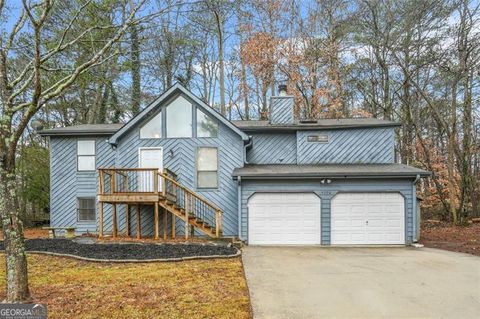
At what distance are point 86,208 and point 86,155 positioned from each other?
214 cm

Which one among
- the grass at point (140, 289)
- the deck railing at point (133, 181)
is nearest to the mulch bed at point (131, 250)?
the grass at point (140, 289)

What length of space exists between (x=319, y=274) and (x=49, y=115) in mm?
19963

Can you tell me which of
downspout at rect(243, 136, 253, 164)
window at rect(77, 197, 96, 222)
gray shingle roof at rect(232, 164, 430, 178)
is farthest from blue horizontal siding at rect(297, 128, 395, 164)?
window at rect(77, 197, 96, 222)

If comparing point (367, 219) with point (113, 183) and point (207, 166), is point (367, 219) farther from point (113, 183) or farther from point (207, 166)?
point (113, 183)

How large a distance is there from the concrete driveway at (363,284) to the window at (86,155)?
26.3ft

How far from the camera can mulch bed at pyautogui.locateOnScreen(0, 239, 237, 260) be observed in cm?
869

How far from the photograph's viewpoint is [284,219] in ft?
39.3

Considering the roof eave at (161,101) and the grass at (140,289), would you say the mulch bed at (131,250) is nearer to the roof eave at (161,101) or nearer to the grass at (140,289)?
the grass at (140,289)

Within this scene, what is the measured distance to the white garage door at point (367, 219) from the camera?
11820 millimetres

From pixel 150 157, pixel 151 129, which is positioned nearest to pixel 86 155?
pixel 150 157

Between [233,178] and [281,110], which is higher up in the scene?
[281,110]

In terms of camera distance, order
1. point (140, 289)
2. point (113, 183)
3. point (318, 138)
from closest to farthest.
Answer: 1. point (140, 289)
2. point (113, 183)
3. point (318, 138)

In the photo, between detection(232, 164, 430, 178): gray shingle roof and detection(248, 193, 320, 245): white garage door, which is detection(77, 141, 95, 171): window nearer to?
detection(232, 164, 430, 178): gray shingle roof

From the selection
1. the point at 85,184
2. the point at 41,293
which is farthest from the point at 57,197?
the point at 41,293
